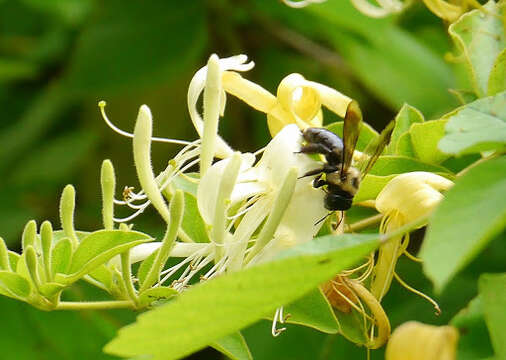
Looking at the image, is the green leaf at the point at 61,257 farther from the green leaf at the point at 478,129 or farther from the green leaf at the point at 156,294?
the green leaf at the point at 478,129

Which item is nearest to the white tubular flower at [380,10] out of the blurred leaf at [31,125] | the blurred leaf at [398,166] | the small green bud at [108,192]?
the blurred leaf at [398,166]

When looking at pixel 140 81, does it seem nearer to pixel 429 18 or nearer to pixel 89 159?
pixel 89 159

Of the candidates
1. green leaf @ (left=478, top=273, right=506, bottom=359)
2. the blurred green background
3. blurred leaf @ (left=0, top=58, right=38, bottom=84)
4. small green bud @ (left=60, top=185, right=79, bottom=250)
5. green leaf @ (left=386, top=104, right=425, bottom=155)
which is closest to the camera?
green leaf @ (left=478, top=273, right=506, bottom=359)

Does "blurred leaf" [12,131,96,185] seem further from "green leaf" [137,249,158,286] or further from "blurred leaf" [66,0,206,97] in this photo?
"green leaf" [137,249,158,286]

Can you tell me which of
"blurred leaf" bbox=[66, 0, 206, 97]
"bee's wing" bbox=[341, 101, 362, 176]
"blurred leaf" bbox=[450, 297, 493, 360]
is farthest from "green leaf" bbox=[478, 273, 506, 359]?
"blurred leaf" bbox=[66, 0, 206, 97]

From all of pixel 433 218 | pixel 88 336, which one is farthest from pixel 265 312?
pixel 88 336
